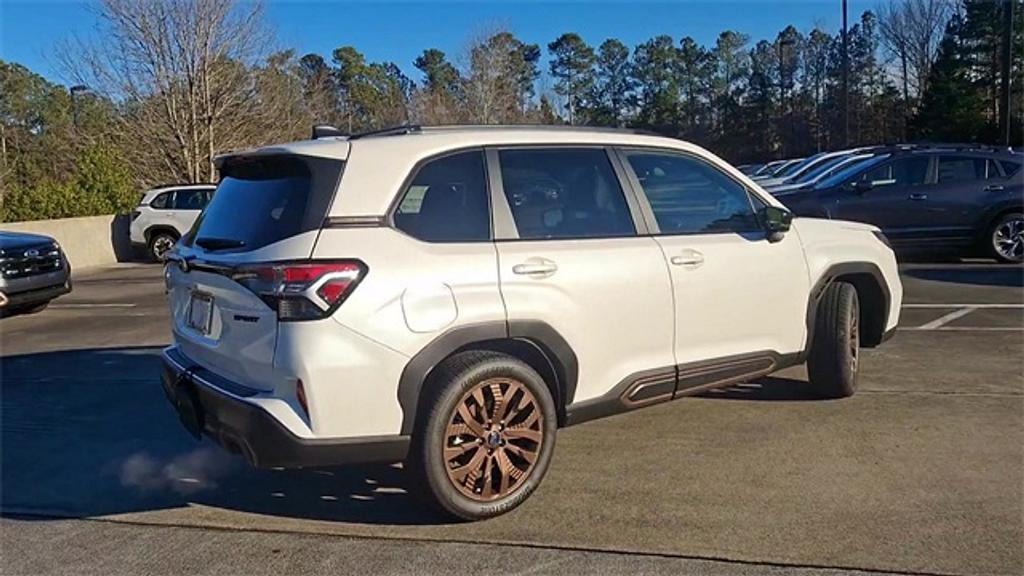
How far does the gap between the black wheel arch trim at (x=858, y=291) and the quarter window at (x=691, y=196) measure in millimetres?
628

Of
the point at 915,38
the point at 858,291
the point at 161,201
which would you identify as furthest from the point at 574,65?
the point at 858,291

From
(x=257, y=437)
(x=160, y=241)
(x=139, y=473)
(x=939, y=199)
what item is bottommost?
(x=139, y=473)

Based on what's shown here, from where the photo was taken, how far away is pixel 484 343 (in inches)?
145

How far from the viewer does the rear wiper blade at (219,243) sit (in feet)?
11.8

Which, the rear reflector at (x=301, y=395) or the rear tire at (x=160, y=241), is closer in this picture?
the rear reflector at (x=301, y=395)

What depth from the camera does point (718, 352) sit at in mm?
4441

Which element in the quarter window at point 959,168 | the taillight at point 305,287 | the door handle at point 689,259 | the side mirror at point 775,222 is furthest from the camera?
the quarter window at point 959,168

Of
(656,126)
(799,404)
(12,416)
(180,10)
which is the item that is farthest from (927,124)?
(12,416)

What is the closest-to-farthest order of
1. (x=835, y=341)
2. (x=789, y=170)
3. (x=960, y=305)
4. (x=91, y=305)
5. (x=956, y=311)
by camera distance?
(x=835, y=341) < (x=956, y=311) < (x=960, y=305) < (x=91, y=305) < (x=789, y=170)

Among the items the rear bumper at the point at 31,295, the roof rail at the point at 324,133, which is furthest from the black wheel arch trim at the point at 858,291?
the rear bumper at the point at 31,295

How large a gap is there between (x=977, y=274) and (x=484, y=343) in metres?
9.33

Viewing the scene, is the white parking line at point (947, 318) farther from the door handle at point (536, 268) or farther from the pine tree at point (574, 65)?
the pine tree at point (574, 65)

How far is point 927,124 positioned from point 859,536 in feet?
139

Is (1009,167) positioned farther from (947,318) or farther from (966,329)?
(966,329)
